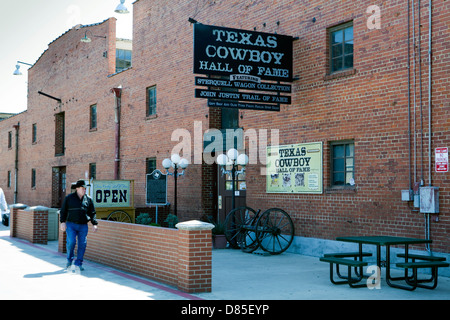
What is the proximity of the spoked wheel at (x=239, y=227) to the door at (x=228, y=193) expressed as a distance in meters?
1.12

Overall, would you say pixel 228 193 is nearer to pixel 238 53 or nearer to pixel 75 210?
pixel 238 53

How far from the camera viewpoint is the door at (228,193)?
16531 mm

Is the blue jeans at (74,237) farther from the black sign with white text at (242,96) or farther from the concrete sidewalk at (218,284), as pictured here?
the black sign with white text at (242,96)

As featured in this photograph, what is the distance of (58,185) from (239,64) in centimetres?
2073

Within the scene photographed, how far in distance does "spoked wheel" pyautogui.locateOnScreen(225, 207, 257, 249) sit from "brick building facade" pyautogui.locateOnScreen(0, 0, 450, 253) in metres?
0.44

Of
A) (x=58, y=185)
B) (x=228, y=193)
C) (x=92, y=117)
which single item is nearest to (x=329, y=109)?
(x=228, y=193)

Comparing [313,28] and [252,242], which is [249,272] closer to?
[252,242]

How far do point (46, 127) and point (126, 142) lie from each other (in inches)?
483

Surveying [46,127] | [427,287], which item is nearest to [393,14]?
[427,287]

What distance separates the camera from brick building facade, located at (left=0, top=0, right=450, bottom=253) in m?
10.9

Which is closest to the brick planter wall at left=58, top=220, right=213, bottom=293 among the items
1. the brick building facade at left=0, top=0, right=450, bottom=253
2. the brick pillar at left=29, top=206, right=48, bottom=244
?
the brick pillar at left=29, top=206, right=48, bottom=244

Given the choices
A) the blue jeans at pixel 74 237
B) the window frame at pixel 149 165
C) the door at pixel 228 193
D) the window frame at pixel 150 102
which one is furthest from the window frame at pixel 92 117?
the blue jeans at pixel 74 237

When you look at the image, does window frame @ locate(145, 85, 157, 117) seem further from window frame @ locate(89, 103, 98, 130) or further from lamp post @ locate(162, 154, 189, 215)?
window frame @ locate(89, 103, 98, 130)

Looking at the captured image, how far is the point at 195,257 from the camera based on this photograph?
27.8 feet
